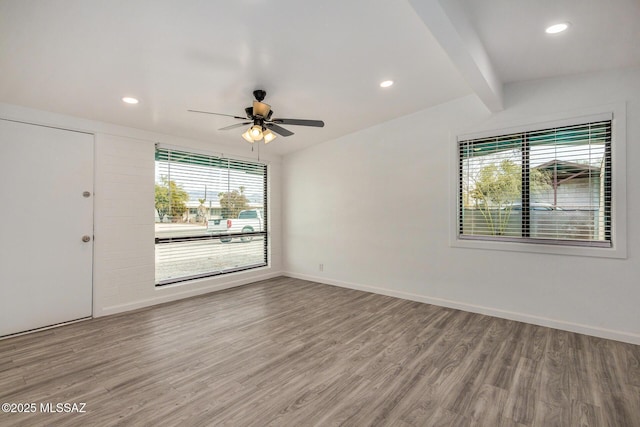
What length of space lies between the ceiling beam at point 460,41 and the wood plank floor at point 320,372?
2656 millimetres

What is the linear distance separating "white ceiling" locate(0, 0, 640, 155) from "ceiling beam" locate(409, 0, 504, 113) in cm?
2

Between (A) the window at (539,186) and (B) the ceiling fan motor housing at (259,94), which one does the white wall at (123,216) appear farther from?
(A) the window at (539,186)

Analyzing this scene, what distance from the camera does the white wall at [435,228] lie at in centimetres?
319

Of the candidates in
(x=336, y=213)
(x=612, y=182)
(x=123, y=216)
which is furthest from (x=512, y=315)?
(x=123, y=216)

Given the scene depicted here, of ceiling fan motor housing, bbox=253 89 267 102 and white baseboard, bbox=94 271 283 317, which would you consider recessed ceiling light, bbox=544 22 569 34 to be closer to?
ceiling fan motor housing, bbox=253 89 267 102

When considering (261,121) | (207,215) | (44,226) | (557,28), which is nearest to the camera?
(557,28)

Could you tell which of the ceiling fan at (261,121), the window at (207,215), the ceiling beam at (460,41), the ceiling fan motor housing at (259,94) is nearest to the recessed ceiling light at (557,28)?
the ceiling beam at (460,41)

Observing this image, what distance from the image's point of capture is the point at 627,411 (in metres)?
2.06

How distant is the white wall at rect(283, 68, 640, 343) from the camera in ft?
10.5

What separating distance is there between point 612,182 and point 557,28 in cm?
178

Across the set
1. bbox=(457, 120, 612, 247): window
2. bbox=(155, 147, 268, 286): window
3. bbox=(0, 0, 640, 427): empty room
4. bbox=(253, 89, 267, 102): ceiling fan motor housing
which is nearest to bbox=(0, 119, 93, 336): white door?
bbox=(0, 0, 640, 427): empty room

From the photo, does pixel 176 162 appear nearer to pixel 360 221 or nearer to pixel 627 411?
pixel 360 221

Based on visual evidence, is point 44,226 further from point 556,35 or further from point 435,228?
point 556,35

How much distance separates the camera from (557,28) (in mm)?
2553
